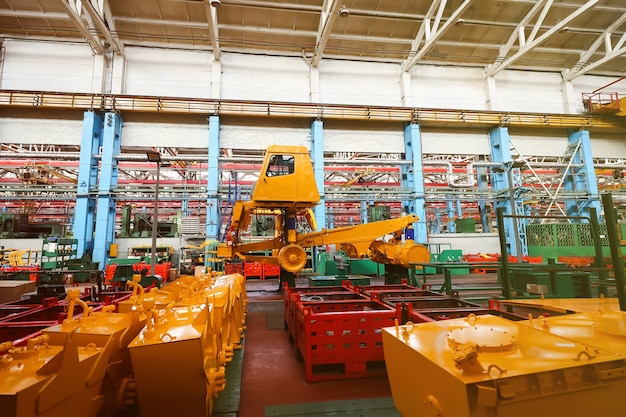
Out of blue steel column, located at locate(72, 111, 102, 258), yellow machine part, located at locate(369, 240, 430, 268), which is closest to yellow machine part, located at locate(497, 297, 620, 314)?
yellow machine part, located at locate(369, 240, 430, 268)

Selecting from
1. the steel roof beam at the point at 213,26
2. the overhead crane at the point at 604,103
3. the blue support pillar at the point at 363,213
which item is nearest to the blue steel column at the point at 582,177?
the overhead crane at the point at 604,103

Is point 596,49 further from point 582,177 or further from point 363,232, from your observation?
point 363,232

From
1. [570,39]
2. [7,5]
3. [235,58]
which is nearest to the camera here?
[7,5]

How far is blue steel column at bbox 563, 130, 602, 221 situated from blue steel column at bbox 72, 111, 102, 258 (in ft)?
75.3

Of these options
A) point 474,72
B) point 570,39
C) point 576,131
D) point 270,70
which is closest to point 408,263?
point 270,70

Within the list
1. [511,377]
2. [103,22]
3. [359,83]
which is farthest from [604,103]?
[103,22]

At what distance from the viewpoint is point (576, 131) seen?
51.4 ft

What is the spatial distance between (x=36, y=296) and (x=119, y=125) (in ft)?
34.3

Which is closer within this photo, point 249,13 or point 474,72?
point 249,13

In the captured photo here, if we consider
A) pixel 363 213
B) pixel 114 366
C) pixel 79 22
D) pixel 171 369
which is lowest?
pixel 114 366

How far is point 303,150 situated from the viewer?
728cm

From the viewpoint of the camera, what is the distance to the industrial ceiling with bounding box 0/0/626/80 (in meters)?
12.4

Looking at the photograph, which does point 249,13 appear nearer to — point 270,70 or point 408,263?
point 270,70

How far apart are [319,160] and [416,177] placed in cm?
467
